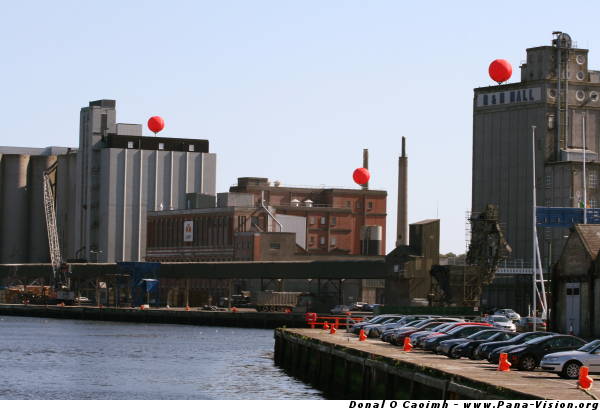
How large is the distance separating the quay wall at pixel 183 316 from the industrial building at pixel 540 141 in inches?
1081

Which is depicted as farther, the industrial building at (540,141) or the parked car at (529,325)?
the industrial building at (540,141)

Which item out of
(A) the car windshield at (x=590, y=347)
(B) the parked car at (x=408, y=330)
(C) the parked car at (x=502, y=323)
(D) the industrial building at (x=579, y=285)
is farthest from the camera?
(C) the parked car at (x=502, y=323)

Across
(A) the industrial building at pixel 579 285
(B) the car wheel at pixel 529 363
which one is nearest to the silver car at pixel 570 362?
(B) the car wheel at pixel 529 363

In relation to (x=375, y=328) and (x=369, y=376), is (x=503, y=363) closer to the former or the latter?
(x=369, y=376)

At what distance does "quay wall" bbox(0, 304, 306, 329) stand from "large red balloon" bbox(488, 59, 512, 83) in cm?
3569

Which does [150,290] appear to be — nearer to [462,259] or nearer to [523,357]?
[462,259]

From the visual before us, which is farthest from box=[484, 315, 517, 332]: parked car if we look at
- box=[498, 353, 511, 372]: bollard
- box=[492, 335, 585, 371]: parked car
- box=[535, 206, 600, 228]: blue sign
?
box=[498, 353, 511, 372]: bollard

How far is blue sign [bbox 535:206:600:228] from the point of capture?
324ft

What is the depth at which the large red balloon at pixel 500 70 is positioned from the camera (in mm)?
151000

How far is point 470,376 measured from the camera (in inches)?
1745

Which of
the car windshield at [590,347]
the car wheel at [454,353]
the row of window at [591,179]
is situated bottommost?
the car wheel at [454,353]

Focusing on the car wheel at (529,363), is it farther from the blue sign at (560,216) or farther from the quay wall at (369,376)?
the blue sign at (560,216)

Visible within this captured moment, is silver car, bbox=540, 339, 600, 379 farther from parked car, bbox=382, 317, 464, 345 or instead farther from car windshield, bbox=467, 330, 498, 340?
parked car, bbox=382, 317, 464, 345

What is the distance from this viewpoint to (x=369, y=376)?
5469 centimetres
